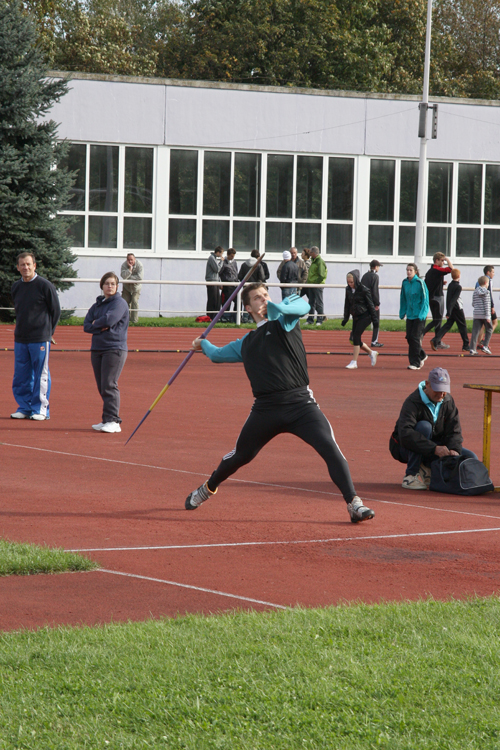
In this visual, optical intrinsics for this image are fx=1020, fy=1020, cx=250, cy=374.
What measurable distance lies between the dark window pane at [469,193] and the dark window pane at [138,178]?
1081cm

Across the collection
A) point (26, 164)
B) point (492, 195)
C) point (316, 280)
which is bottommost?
point (316, 280)

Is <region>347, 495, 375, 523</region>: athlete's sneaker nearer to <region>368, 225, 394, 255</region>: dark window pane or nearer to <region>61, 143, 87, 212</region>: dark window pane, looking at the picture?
<region>61, 143, 87, 212</region>: dark window pane

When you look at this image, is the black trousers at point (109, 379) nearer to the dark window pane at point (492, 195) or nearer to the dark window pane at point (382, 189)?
the dark window pane at point (382, 189)

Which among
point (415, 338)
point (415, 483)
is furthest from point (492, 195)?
point (415, 483)

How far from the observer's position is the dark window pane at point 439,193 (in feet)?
115

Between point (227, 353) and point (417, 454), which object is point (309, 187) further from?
point (227, 353)

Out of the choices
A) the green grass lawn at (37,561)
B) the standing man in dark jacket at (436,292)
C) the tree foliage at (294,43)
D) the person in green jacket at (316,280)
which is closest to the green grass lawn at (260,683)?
the green grass lawn at (37,561)

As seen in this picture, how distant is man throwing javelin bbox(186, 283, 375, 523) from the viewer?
7875mm

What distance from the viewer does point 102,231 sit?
32219 mm

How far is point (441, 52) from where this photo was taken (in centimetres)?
5122

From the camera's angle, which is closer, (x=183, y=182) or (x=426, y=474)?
(x=426, y=474)

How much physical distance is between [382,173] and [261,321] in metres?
27.6

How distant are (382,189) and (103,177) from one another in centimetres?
943

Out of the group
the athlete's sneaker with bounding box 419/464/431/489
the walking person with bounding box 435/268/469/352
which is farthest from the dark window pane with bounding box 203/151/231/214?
the athlete's sneaker with bounding box 419/464/431/489
